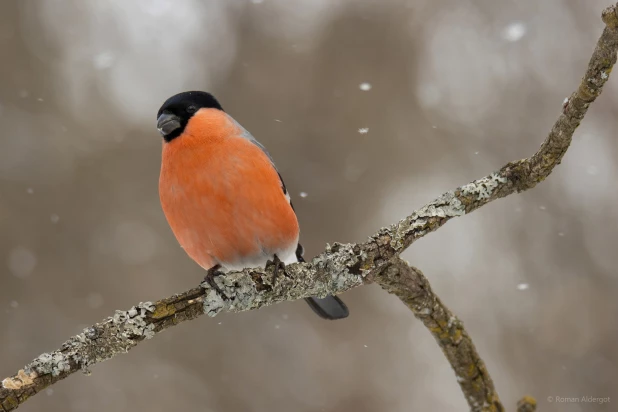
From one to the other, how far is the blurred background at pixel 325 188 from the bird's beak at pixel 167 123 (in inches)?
78.9

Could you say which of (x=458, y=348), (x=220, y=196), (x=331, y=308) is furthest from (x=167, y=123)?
(x=458, y=348)

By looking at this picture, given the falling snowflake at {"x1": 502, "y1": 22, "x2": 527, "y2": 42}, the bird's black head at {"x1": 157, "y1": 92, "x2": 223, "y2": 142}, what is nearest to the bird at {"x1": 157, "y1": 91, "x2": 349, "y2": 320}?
the bird's black head at {"x1": 157, "y1": 92, "x2": 223, "y2": 142}

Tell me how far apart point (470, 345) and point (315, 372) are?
2580mm

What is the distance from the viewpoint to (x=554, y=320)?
4.83m

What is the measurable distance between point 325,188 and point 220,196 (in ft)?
7.64

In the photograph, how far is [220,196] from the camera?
2.56 m

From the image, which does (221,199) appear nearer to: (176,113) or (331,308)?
(176,113)

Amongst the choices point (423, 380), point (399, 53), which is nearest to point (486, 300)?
point (423, 380)

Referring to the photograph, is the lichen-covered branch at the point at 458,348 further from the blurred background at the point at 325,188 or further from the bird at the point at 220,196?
the blurred background at the point at 325,188

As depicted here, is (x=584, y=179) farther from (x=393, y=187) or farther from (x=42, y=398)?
(x=42, y=398)

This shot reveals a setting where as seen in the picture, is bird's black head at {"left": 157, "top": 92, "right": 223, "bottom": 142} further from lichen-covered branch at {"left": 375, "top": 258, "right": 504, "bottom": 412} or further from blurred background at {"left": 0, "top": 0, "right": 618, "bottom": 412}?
blurred background at {"left": 0, "top": 0, "right": 618, "bottom": 412}

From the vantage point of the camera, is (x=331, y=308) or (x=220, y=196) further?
(x=331, y=308)

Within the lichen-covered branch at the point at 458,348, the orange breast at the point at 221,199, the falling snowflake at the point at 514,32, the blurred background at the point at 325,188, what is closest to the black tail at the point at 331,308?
the orange breast at the point at 221,199

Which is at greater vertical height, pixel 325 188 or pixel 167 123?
pixel 325 188
